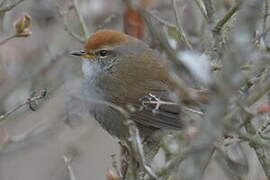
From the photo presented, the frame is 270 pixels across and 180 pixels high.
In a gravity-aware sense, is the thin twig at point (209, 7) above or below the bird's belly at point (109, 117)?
above

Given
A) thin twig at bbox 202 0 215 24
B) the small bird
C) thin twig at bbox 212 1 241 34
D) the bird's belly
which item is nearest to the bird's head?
the small bird

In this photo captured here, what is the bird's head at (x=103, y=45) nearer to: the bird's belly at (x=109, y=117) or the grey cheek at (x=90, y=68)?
the grey cheek at (x=90, y=68)

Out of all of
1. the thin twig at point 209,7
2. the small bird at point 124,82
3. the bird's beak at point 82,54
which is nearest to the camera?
the thin twig at point 209,7

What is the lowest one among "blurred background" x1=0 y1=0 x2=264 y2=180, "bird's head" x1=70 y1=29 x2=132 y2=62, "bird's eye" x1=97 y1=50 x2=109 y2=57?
"blurred background" x1=0 y1=0 x2=264 y2=180

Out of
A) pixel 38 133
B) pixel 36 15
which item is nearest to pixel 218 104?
pixel 38 133

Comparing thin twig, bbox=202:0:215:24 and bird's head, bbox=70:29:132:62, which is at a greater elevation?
thin twig, bbox=202:0:215:24

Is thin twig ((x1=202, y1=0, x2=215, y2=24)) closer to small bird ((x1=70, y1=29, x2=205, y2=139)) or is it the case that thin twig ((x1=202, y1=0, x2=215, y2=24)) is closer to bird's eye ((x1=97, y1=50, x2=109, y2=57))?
small bird ((x1=70, y1=29, x2=205, y2=139))

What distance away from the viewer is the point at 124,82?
5.07 m

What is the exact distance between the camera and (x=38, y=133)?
17.9ft

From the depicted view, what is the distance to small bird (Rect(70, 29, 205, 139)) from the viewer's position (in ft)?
15.9

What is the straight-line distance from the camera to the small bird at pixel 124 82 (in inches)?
190

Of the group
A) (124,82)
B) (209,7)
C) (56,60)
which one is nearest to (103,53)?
(124,82)

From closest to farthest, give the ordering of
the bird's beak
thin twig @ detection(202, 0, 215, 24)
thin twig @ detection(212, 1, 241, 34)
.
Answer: thin twig @ detection(212, 1, 241, 34) → thin twig @ detection(202, 0, 215, 24) → the bird's beak

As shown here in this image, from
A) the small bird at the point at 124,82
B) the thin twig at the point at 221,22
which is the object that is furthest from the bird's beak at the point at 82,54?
the thin twig at the point at 221,22
